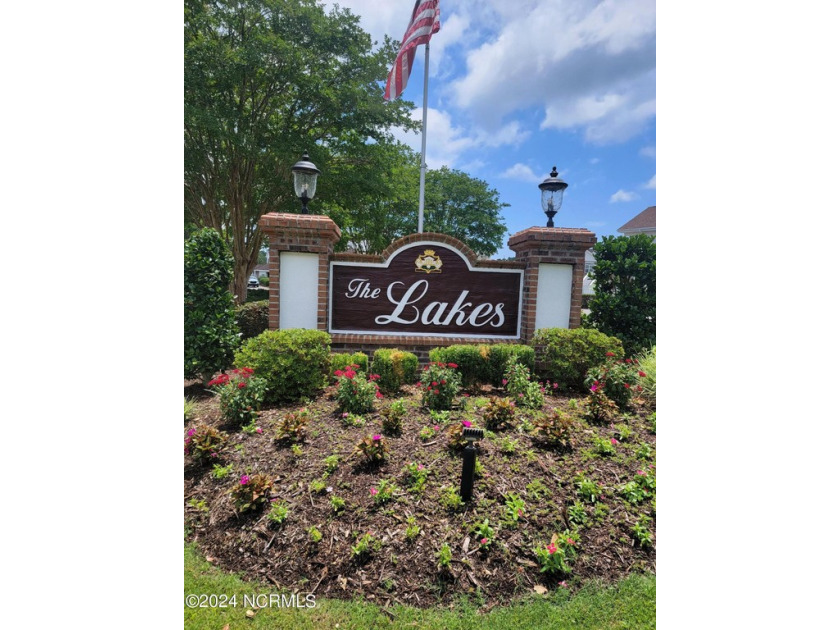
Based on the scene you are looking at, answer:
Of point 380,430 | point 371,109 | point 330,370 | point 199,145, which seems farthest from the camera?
point 371,109

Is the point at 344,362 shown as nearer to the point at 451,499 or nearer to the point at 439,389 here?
the point at 439,389

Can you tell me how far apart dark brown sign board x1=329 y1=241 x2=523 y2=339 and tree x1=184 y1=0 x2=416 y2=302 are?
6.66 m

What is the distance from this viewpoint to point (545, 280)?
4.98 metres

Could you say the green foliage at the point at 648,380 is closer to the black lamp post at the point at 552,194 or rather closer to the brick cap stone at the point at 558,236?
the brick cap stone at the point at 558,236

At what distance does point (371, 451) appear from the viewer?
2654 millimetres

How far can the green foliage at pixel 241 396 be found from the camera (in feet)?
11.0

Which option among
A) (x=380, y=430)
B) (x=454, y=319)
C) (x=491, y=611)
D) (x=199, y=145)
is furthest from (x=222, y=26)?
(x=491, y=611)

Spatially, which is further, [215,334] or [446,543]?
[215,334]

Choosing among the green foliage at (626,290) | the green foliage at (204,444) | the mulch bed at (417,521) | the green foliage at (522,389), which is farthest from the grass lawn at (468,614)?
the green foliage at (626,290)

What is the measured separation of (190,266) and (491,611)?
475 centimetres

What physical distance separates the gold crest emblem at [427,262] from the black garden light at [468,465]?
2882 mm

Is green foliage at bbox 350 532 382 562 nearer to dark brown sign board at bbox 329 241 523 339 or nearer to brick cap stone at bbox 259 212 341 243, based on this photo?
dark brown sign board at bbox 329 241 523 339

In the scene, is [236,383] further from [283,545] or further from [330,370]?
[283,545]

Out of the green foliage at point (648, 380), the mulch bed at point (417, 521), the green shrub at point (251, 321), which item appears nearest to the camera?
the mulch bed at point (417, 521)
